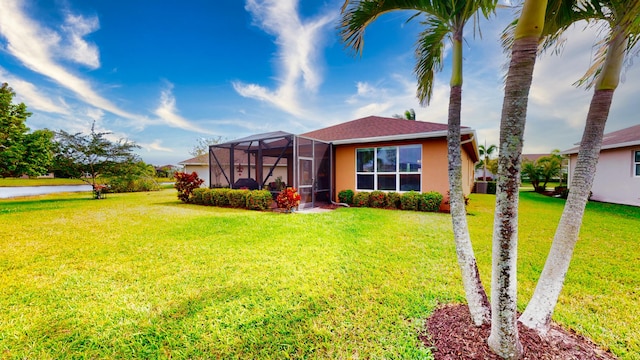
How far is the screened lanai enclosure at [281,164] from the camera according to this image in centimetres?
1023

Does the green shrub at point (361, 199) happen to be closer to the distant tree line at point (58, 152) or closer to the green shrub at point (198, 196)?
the green shrub at point (198, 196)

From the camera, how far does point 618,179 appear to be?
39.7ft

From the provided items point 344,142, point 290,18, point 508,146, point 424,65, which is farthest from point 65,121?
point 508,146

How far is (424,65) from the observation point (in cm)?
344

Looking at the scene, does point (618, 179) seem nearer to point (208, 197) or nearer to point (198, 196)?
point (208, 197)

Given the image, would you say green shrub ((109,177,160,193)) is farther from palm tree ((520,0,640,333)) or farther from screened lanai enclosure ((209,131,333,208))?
palm tree ((520,0,640,333))

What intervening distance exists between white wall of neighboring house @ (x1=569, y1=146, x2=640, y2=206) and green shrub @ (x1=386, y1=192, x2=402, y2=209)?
11.8m

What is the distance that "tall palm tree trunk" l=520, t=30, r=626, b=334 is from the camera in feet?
6.63

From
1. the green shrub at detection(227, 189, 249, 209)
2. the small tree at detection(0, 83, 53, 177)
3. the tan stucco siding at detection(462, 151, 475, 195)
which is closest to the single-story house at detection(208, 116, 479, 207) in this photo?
the green shrub at detection(227, 189, 249, 209)

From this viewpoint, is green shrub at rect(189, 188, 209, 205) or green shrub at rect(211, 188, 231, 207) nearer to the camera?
green shrub at rect(211, 188, 231, 207)

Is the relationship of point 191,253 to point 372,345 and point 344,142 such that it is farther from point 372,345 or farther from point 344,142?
point 344,142

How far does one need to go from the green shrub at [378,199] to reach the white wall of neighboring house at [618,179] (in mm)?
12372

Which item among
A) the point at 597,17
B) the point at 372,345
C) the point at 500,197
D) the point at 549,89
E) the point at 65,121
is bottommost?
the point at 372,345

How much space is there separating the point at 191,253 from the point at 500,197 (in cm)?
529
